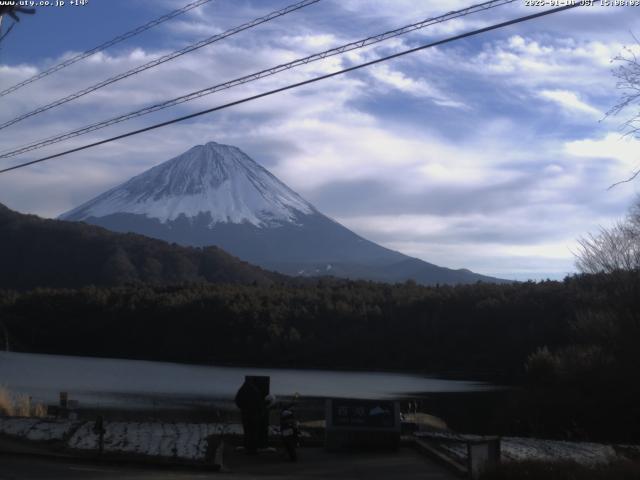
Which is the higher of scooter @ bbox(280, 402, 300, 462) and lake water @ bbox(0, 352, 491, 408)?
lake water @ bbox(0, 352, 491, 408)

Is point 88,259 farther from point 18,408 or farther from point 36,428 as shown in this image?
point 36,428

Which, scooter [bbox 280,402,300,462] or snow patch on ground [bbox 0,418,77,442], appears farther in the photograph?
snow patch on ground [bbox 0,418,77,442]

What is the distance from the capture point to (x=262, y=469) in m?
15.3

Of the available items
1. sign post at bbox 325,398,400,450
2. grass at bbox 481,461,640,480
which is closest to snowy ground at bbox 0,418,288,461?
sign post at bbox 325,398,400,450

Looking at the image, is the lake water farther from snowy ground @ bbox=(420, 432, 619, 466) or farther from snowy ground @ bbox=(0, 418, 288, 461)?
snowy ground @ bbox=(420, 432, 619, 466)

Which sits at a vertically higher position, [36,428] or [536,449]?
[36,428]

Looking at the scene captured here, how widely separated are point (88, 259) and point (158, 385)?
257 ft

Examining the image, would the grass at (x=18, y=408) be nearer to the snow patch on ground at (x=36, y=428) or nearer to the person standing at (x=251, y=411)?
the snow patch on ground at (x=36, y=428)

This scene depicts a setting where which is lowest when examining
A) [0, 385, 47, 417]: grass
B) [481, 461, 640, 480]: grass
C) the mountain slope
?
[481, 461, 640, 480]: grass

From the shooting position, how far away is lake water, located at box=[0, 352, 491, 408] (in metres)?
39.7

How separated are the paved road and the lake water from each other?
18737mm

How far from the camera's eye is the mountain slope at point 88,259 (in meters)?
120

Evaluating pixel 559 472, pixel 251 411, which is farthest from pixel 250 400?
pixel 559 472

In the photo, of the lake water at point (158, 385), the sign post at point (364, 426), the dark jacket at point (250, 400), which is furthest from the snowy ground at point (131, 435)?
the lake water at point (158, 385)
